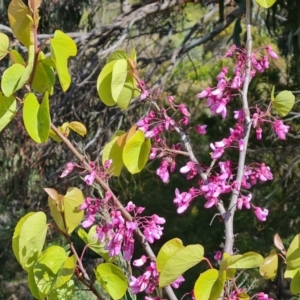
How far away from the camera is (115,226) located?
1.08 m

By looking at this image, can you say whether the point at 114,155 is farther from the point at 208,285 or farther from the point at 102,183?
the point at 208,285

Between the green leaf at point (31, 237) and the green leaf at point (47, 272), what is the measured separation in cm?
2

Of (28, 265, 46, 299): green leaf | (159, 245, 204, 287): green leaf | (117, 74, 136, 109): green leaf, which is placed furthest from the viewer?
(117, 74, 136, 109): green leaf

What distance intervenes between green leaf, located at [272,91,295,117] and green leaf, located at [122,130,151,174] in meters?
0.26

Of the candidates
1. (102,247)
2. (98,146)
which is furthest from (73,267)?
(98,146)

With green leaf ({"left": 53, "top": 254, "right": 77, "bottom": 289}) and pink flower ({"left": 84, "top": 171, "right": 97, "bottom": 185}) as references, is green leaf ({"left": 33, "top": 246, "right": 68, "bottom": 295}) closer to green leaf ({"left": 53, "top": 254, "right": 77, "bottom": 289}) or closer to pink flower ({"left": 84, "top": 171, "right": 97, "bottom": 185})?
green leaf ({"left": 53, "top": 254, "right": 77, "bottom": 289})

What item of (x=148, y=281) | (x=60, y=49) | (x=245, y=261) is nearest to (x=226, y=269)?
(x=245, y=261)

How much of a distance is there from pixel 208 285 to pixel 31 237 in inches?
11.5

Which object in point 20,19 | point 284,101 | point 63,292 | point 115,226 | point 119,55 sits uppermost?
point 20,19

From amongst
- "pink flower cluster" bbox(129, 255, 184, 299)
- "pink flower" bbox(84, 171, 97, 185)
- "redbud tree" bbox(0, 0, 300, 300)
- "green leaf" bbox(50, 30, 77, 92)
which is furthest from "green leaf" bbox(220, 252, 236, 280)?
"green leaf" bbox(50, 30, 77, 92)

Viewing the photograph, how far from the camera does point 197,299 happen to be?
3.14 feet

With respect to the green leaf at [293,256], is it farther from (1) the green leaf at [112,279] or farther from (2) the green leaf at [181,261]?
(1) the green leaf at [112,279]

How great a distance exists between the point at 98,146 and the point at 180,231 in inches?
42.8

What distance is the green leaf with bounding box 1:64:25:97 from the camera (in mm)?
1005
